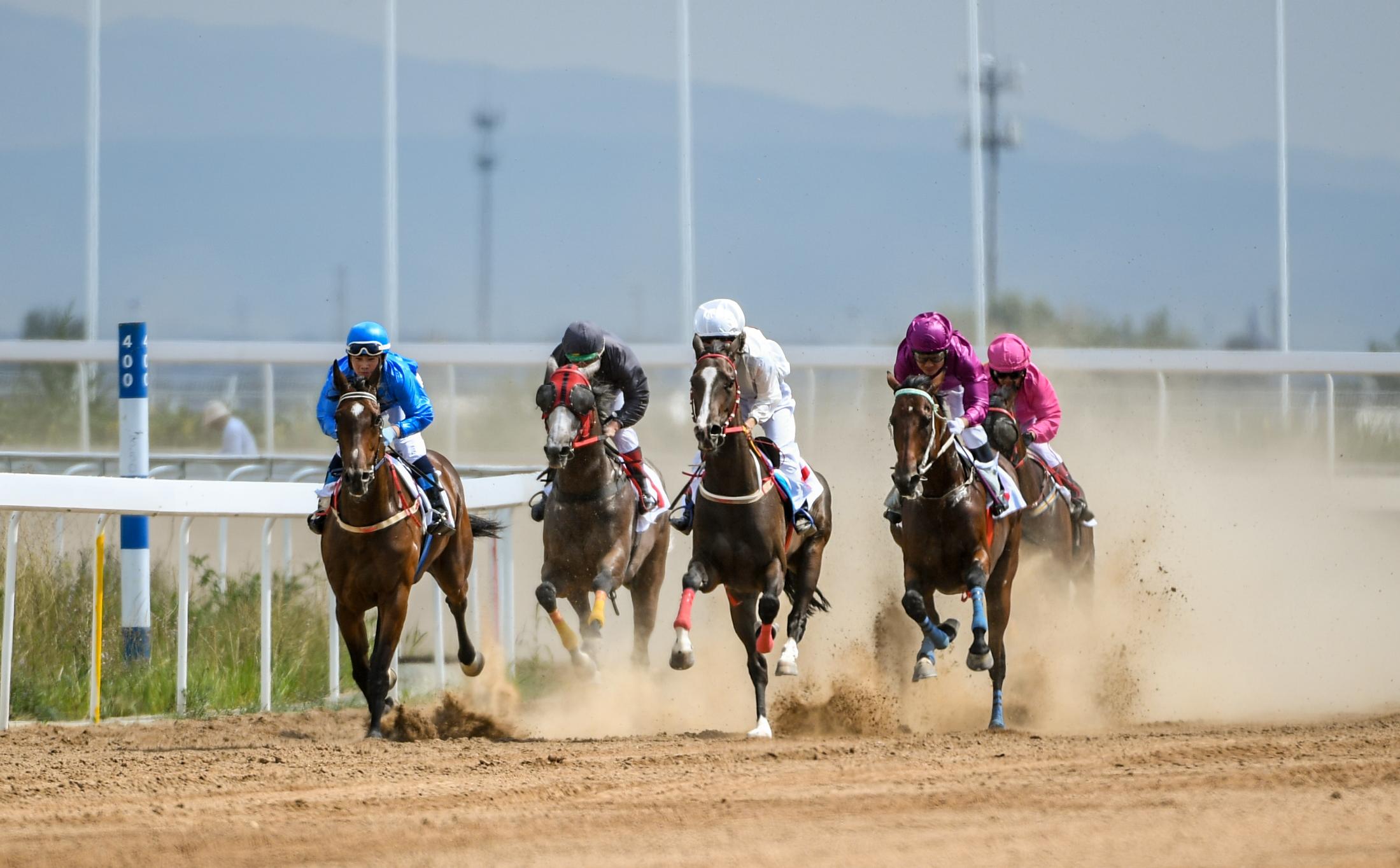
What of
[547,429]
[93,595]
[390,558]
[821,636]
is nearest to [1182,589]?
[821,636]

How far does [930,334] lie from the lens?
9.55 metres

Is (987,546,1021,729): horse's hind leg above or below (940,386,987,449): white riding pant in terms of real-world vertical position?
below

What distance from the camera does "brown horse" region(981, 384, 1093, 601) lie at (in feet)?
33.9

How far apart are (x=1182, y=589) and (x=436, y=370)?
21.8 feet

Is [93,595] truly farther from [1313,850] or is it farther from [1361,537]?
[1361,537]

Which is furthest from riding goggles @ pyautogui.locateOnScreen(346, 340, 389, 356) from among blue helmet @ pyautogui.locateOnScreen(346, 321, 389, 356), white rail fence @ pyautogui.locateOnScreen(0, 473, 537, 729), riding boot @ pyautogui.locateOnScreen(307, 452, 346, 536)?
white rail fence @ pyautogui.locateOnScreen(0, 473, 537, 729)

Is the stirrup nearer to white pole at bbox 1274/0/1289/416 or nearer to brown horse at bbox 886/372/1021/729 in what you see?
brown horse at bbox 886/372/1021/729

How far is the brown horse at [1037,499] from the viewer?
33.9 feet

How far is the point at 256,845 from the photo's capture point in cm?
578

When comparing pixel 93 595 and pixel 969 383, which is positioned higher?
pixel 969 383

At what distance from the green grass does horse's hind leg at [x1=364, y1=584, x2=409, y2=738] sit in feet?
4.81

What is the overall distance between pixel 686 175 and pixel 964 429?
8132 mm

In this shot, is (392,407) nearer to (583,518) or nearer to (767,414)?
(583,518)

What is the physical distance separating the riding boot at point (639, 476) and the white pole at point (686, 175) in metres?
6.37
